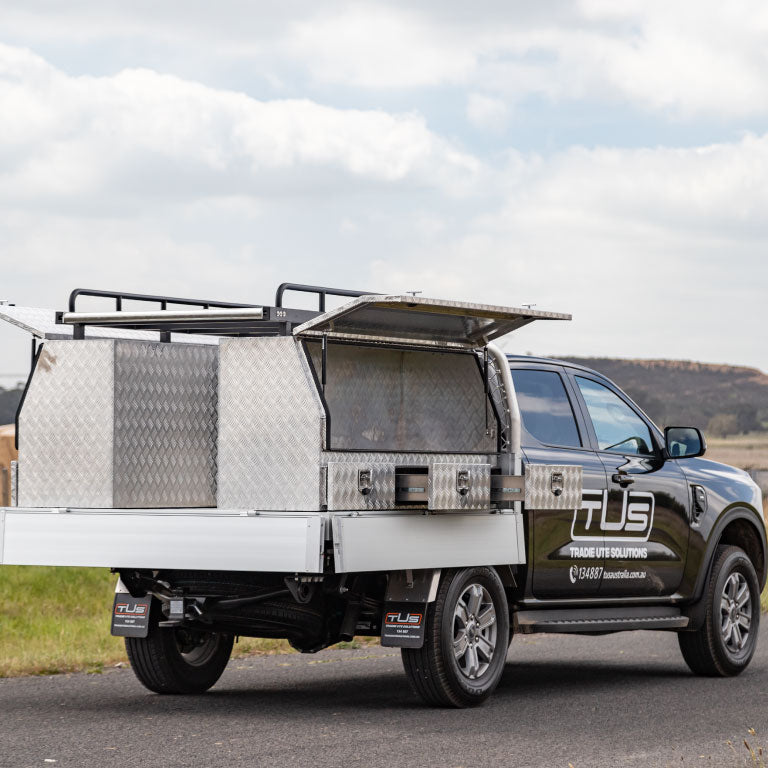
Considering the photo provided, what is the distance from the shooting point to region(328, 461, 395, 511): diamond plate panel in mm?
8727

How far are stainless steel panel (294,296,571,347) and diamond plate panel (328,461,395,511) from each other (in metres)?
0.81

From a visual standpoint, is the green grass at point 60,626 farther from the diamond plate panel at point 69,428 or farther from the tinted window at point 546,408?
the tinted window at point 546,408

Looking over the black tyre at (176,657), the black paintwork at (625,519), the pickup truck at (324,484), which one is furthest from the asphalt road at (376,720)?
the black paintwork at (625,519)

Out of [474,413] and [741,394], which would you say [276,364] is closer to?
[474,413]

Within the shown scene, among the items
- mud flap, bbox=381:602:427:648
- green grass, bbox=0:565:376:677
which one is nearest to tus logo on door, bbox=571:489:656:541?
mud flap, bbox=381:602:427:648

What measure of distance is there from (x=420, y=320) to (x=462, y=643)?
195cm

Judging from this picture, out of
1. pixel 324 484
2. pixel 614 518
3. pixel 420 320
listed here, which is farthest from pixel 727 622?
pixel 324 484

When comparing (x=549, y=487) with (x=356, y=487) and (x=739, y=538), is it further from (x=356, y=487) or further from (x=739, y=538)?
Answer: (x=739, y=538)

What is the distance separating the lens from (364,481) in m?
8.92

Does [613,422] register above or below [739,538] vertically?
above

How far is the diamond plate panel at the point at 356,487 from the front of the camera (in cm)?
873

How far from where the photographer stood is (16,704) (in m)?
9.73

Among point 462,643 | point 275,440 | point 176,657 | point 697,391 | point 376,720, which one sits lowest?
point 376,720

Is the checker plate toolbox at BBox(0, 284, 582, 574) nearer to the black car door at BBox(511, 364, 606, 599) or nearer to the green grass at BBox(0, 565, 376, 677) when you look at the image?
the black car door at BBox(511, 364, 606, 599)
